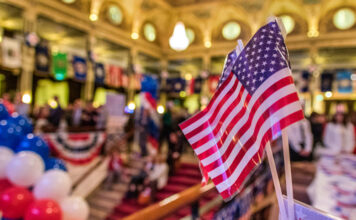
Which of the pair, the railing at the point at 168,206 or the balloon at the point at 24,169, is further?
the balloon at the point at 24,169

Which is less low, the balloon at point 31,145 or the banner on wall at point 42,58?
the banner on wall at point 42,58

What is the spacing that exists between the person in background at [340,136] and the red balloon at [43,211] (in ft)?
20.5

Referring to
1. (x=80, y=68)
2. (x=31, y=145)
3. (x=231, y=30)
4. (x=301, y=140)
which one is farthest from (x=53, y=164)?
(x=231, y=30)

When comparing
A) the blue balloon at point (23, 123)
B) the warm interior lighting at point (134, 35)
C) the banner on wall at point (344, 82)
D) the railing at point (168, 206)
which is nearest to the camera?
the railing at point (168, 206)

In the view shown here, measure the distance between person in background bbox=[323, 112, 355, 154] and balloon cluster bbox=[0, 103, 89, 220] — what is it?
6143mm

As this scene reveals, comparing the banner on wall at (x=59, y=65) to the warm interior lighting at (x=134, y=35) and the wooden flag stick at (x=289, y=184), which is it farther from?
the wooden flag stick at (x=289, y=184)

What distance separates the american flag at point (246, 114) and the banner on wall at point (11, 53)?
10.6 m

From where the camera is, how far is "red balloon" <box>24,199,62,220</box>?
6.77 feet

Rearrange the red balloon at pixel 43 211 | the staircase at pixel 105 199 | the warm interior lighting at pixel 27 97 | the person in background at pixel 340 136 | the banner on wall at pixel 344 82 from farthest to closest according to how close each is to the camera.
Result: the banner on wall at pixel 344 82
the warm interior lighting at pixel 27 97
the staircase at pixel 105 199
the person in background at pixel 340 136
the red balloon at pixel 43 211

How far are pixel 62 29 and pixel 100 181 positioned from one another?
310 inches

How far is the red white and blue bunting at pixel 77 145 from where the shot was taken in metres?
8.12

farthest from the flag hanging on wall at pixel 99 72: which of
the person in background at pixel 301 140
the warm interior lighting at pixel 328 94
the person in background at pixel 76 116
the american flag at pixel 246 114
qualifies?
the american flag at pixel 246 114

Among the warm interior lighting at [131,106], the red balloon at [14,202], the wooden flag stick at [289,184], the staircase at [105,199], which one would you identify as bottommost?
the staircase at [105,199]

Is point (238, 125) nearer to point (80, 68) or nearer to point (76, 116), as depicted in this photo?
point (76, 116)
